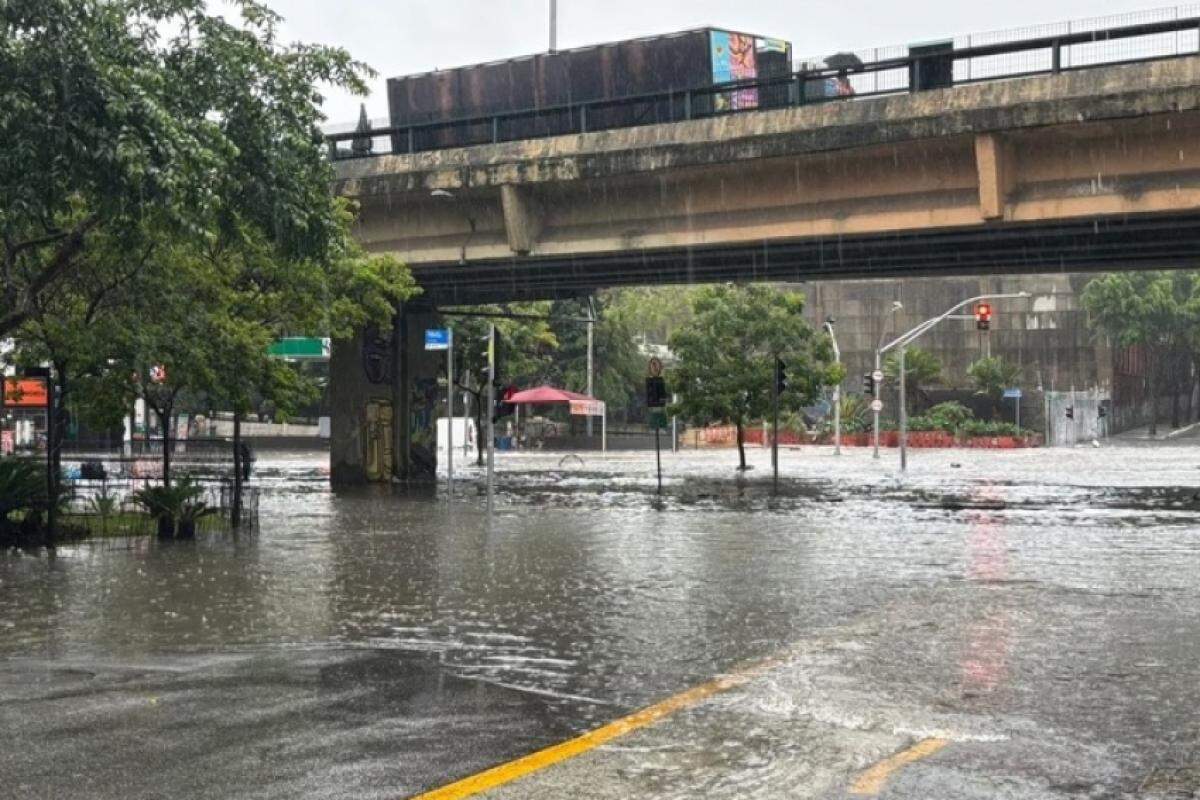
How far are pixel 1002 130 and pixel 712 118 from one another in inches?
242

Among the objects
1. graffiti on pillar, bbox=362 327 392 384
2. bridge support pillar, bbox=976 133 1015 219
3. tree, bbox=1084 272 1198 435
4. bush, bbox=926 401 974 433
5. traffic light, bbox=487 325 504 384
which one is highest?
tree, bbox=1084 272 1198 435

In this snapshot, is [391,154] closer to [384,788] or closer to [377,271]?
[377,271]

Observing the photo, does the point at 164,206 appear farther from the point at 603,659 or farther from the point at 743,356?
the point at 743,356

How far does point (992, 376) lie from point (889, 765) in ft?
286

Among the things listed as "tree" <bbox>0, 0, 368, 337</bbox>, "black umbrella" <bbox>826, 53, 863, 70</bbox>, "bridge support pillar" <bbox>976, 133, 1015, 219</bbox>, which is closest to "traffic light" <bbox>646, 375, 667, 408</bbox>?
"black umbrella" <bbox>826, 53, 863, 70</bbox>

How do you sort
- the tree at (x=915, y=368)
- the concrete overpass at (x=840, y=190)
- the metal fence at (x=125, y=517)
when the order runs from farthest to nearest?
the tree at (x=915, y=368) < the concrete overpass at (x=840, y=190) < the metal fence at (x=125, y=517)

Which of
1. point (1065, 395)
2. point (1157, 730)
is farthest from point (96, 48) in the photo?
point (1065, 395)

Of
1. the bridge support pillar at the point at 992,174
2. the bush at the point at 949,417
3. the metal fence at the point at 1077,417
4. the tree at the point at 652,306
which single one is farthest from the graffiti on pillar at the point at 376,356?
the metal fence at the point at 1077,417

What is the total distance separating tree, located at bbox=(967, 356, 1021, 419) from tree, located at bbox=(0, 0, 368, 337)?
7615 cm

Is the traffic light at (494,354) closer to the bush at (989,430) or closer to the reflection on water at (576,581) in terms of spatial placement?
the reflection on water at (576,581)

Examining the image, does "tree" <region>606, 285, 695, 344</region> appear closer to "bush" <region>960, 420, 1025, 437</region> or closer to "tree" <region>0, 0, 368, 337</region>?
"bush" <region>960, 420, 1025, 437</region>

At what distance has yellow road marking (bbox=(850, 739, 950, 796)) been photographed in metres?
6.60

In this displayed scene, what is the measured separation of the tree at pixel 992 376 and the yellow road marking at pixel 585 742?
84.1 metres

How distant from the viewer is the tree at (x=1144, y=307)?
90.5 metres
